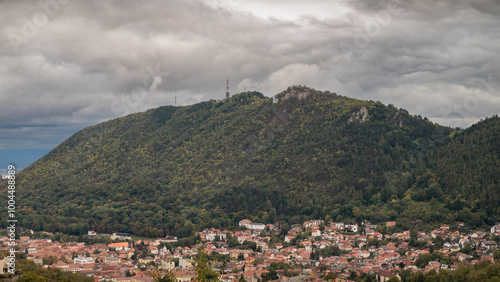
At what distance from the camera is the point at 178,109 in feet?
576

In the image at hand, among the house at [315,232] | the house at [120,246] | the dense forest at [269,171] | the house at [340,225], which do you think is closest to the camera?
the house at [120,246]

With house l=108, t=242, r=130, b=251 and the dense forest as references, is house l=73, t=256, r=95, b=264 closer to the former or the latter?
house l=108, t=242, r=130, b=251

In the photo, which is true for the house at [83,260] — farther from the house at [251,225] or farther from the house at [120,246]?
the house at [251,225]

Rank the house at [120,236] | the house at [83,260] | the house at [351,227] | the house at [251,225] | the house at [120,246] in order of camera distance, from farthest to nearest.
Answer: the house at [251,225] < the house at [120,236] < the house at [351,227] < the house at [120,246] < the house at [83,260]

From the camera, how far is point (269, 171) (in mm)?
126625

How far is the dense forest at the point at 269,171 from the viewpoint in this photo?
10138 centimetres

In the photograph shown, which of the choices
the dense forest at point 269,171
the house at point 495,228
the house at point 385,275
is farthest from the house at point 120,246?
the house at point 495,228

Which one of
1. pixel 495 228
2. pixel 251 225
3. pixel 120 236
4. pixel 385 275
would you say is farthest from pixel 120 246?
pixel 495 228

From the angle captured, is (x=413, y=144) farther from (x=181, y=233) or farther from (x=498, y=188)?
(x=181, y=233)

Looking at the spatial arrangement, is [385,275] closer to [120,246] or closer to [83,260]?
[83,260]

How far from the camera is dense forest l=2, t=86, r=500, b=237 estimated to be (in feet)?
333

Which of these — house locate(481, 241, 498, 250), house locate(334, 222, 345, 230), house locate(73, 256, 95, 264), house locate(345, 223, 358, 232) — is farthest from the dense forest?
house locate(73, 256, 95, 264)

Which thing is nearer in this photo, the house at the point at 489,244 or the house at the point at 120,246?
the house at the point at 489,244

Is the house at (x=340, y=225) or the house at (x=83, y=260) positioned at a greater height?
the house at (x=340, y=225)
